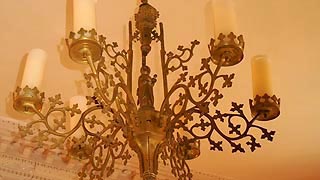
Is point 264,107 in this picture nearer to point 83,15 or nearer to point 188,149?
point 188,149

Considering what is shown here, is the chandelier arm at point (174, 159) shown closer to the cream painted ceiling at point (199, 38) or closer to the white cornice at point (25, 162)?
the cream painted ceiling at point (199, 38)

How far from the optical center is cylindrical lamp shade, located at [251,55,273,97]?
1.50 metres

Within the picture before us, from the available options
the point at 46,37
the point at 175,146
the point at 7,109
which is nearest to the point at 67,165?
the point at 7,109

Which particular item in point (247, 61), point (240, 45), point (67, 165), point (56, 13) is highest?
point (56, 13)

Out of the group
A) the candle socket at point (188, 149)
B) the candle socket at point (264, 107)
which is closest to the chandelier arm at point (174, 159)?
the candle socket at point (188, 149)

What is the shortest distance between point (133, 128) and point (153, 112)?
0.25 ft

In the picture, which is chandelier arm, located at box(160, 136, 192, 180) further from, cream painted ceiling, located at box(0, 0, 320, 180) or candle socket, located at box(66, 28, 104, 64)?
cream painted ceiling, located at box(0, 0, 320, 180)

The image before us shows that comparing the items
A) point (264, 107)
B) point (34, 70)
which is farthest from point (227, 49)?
point (34, 70)

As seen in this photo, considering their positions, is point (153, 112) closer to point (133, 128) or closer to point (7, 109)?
point (133, 128)

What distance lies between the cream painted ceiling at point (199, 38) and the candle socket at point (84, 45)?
600 mm

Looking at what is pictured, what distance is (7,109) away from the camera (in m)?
2.54

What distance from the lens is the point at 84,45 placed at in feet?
4.66

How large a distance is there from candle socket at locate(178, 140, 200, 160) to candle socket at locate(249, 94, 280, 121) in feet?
0.77

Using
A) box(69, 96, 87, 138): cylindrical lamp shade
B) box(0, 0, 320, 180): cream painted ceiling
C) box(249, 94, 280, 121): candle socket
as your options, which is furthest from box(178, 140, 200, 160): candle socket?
box(0, 0, 320, 180): cream painted ceiling
